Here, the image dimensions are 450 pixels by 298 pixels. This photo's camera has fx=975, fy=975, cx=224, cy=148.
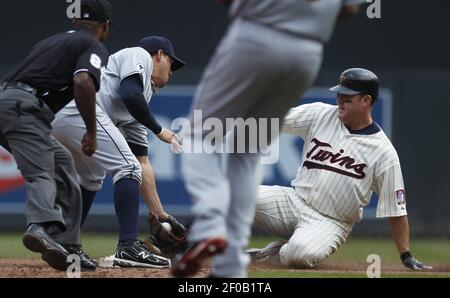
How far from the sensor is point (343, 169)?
4996 mm

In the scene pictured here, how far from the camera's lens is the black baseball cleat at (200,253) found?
3045 mm

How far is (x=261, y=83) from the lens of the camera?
316 cm

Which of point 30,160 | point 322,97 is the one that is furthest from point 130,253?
point 322,97

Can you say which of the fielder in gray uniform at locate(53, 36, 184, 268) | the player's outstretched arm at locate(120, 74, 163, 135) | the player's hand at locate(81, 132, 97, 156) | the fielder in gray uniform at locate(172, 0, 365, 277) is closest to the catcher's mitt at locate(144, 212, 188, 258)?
the fielder in gray uniform at locate(53, 36, 184, 268)

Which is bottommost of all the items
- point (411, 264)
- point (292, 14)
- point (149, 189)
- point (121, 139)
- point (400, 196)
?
point (411, 264)

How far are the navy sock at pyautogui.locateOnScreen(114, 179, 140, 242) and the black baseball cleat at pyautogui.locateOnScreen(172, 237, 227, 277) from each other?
1.71 meters

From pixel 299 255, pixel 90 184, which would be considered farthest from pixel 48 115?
pixel 299 255

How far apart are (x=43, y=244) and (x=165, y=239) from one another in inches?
44.5

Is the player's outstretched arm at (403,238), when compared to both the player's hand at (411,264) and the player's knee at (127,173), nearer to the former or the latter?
the player's hand at (411,264)

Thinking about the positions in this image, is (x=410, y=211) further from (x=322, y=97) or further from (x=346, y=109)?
(x=346, y=109)

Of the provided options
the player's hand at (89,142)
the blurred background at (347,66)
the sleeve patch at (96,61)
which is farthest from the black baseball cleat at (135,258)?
the blurred background at (347,66)

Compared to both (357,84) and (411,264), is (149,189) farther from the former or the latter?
(411,264)

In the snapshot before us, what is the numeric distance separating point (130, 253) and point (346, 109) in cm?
134
